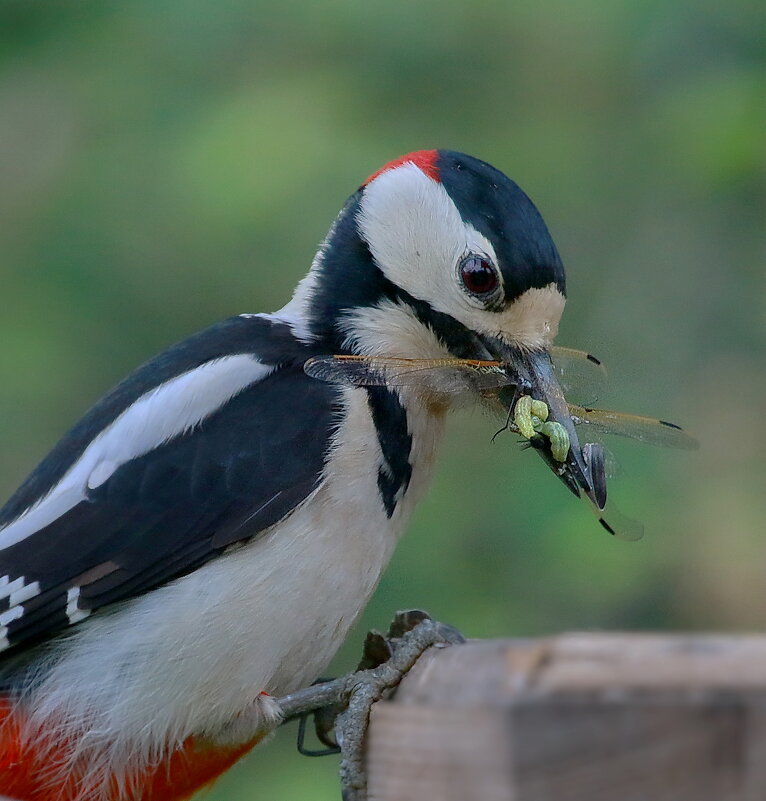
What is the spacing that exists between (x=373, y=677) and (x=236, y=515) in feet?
1.27

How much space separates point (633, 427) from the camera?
78.3 inches

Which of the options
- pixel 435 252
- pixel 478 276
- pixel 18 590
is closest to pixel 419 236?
pixel 435 252

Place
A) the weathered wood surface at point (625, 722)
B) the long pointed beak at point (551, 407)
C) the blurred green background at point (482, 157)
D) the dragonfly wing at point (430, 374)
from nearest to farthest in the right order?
the weathered wood surface at point (625, 722), the long pointed beak at point (551, 407), the dragonfly wing at point (430, 374), the blurred green background at point (482, 157)

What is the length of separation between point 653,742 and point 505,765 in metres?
0.08

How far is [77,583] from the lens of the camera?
1.89m

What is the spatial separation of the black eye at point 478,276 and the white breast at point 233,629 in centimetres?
28

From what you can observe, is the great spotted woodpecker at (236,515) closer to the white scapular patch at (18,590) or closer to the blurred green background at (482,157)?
the white scapular patch at (18,590)

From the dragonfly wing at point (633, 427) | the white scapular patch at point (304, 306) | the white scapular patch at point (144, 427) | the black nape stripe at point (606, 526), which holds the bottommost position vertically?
the black nape stripe at point (606, 526)

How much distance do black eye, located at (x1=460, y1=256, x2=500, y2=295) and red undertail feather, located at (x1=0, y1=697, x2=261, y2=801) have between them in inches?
30.3

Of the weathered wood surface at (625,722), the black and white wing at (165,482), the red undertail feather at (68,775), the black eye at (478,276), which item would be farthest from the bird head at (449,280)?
the weathered wood surface at (625,722)

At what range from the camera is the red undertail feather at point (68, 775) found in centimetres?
191

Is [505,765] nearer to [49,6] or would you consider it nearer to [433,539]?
[433,539]

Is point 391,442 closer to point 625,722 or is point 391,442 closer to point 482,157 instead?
point 625,722

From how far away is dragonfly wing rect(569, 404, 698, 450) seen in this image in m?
1.94
